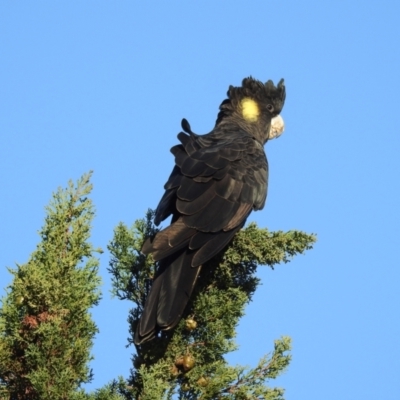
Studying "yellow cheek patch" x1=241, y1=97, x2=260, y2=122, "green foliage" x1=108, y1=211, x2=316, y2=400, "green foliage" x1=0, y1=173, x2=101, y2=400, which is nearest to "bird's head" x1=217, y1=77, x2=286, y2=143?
"yellow cheek patch" x1=241, y1=97, x2=260, y2=122

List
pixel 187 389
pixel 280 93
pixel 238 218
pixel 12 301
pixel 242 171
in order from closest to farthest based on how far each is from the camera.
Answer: pixel 12 301 → pixel 187 389 → pixel 238 218 → pixel 242 171 → pixel 280 93

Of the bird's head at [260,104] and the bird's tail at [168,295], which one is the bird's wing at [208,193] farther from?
the bird's head at [260,104]

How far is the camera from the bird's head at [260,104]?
7383 millimetres

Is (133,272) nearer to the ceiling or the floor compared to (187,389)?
nearer to the ceiling

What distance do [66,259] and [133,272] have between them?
0.85 metres

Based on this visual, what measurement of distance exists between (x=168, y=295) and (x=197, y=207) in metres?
0.98

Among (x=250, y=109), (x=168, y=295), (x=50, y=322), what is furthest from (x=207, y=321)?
(x=250, y=109)

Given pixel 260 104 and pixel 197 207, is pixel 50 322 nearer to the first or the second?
pixel 197 207

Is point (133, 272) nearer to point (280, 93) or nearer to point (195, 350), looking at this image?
point (195, 350)

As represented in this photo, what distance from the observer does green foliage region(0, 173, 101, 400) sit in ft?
10.6

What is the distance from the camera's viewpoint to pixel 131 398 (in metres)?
3.57

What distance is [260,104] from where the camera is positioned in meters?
7.46

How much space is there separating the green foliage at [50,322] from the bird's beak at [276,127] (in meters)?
4.13

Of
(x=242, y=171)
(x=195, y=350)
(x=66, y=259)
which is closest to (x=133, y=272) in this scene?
(x=195, y=350)
